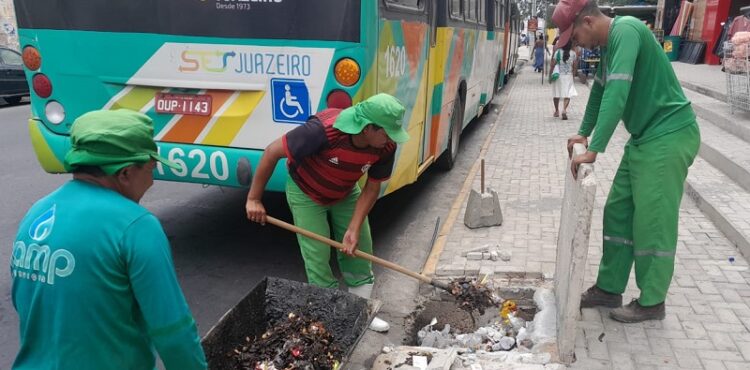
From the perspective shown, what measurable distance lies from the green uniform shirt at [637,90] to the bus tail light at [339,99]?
1578mm

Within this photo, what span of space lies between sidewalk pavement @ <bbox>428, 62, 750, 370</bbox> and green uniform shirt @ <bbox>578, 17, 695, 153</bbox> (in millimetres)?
1109

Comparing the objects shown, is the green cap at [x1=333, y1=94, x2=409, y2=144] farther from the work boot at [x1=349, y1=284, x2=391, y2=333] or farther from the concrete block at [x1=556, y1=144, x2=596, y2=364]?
the work boot at [x1=349, y1=284, x2=391, y2=333]

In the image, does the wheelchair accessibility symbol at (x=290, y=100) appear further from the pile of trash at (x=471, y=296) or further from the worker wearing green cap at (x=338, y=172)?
the pile of trash at (x=471, y=296)

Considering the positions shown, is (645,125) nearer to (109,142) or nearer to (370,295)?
(370,295)

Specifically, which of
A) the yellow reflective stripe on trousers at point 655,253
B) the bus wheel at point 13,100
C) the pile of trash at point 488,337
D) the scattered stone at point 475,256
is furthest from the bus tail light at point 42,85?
the bus wheel at point 13,100

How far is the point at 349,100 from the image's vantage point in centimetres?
387

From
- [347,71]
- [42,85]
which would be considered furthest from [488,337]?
[42,85]

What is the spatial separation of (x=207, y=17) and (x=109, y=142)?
2.65 m

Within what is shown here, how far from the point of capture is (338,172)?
3344 millimetres

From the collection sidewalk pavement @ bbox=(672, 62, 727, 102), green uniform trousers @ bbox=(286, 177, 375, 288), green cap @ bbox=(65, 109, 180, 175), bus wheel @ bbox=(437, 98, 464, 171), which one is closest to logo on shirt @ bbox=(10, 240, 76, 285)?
green cap @ bbox=(65, 109, 180, 175)

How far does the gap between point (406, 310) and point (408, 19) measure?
2272mm

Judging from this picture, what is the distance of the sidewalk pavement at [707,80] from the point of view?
10031 millimetres

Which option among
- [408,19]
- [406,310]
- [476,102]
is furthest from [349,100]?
[476,102]

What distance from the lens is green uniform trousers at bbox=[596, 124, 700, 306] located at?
10.4ft
